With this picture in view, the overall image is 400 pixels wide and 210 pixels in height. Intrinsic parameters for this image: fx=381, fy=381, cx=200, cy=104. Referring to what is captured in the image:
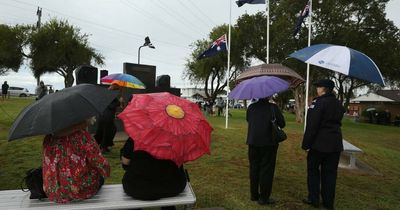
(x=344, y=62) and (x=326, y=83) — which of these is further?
(x=326, y=83)

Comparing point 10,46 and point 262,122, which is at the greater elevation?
point 10,46

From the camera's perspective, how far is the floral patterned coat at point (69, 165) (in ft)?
11.5

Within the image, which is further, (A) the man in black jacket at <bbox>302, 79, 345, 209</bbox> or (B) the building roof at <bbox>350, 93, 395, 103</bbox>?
(B) the building roof at <bbox>350, 93, 395, 103</bbox>

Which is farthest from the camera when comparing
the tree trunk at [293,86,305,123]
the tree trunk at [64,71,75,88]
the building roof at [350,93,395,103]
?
the building roof at [350,93,395,103]

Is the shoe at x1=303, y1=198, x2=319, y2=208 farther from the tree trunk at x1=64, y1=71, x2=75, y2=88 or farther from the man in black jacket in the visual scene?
the tree trunk at x1=64, y1=71, x2=75, y2=88

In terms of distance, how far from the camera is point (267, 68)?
6480mm

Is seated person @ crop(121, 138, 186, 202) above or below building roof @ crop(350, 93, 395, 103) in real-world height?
below

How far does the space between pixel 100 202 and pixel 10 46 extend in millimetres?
43649

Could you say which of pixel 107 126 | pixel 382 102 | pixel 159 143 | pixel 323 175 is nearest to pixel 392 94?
pixel 382 102

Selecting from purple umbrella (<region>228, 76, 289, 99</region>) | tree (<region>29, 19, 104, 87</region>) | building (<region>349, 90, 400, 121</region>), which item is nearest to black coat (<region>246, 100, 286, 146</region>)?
purple umbrella (<region>228, 76, 289, 99</region>)

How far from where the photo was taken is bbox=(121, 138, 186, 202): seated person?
3699 millimetres

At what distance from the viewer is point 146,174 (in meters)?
3.72

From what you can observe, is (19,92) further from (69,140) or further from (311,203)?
(69,140)

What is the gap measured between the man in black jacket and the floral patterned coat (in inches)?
129
